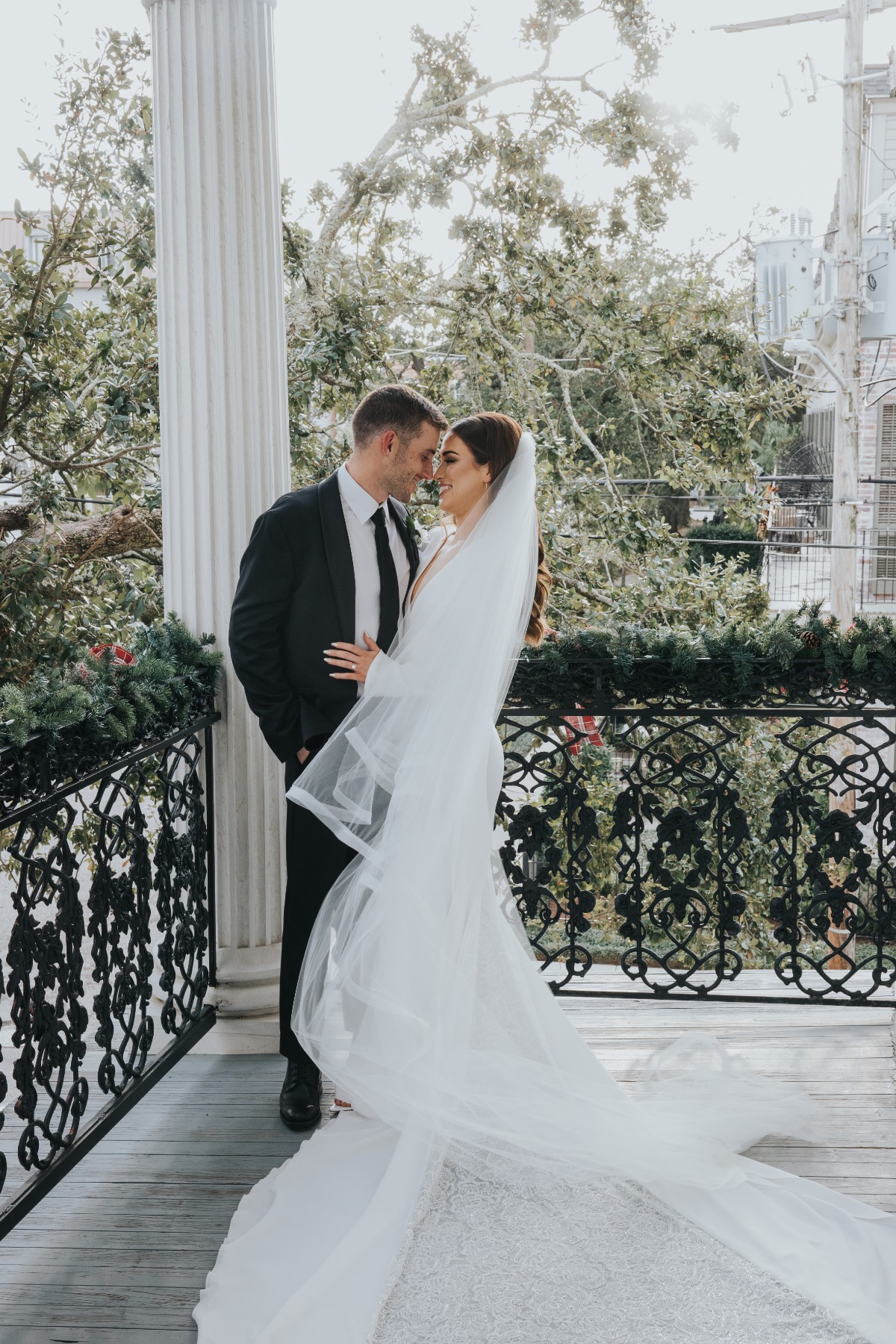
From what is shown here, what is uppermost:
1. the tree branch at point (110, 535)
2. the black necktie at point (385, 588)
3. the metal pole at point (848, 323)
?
the metal pole at point (848, 323)

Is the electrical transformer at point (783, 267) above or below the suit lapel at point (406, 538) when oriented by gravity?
above

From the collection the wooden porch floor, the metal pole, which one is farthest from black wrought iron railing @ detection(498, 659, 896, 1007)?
the metal pole

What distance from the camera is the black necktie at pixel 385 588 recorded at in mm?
2895

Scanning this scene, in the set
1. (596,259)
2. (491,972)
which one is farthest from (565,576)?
(491,972)

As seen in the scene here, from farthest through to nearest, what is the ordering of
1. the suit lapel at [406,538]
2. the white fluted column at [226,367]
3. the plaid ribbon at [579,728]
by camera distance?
the plaid ribbon at [579,728]
the white fluted column at [226,367]
the suit lapel at [406,538]

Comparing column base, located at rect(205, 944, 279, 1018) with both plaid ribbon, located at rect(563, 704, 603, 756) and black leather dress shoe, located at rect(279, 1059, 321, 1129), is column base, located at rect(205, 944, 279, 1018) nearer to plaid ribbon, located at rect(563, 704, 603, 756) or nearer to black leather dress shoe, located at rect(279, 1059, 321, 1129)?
black leather dress shoe, located at rect(279, 1059, 321, 1129)

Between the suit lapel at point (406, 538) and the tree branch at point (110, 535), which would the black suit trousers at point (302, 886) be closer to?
the suit lapel at point (406, 538)

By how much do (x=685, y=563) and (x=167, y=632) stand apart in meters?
4.14

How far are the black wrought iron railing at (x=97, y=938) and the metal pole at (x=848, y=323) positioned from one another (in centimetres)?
901

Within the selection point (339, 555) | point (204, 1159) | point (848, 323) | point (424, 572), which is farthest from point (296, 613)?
point (848, 323)

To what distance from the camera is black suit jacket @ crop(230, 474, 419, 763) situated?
2.79 metres

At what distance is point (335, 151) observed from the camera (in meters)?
7.25

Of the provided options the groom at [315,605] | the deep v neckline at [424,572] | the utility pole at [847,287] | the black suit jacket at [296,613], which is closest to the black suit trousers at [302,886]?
the groom at [315,605]

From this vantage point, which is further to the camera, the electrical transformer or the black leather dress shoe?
the electrical transformer
